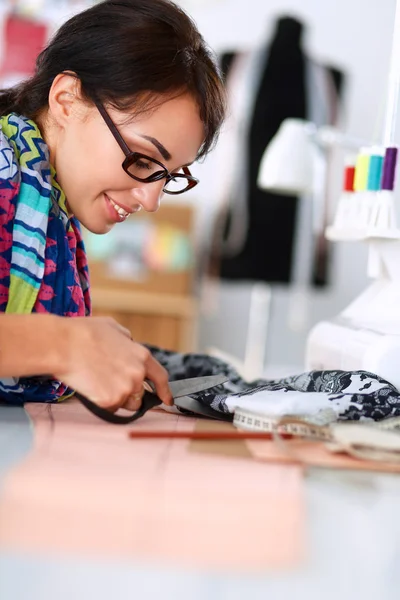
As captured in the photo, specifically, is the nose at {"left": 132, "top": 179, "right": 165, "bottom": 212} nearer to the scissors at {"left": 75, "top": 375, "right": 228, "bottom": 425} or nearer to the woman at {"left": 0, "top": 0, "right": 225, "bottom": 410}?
the woman at {"left": 0, "top": 0, "right": 225, "bottom": 410}

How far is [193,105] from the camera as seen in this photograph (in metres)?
1.03

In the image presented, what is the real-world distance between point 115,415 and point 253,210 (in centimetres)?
272

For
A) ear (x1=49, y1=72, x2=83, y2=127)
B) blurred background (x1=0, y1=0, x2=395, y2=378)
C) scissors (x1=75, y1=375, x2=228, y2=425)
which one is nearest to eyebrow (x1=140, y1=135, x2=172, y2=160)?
ear (x1=49, y1=72, x2=83, y2=127)

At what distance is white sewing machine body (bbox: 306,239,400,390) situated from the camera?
97cm

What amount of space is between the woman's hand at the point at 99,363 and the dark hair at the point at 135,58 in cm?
36

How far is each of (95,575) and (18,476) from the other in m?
0.14

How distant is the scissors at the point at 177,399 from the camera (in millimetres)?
755

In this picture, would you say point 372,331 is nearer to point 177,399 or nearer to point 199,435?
point 177,399

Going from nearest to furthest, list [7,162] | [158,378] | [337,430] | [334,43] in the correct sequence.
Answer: [337,430]
[158,378]
[7,162]
[334,43]

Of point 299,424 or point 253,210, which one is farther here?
point 253,210

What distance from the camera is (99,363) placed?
2.39 ft

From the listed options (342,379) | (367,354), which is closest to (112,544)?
(342,379)

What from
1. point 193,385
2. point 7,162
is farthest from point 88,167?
point 193,385

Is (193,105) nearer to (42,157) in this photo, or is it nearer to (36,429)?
(42,157)
